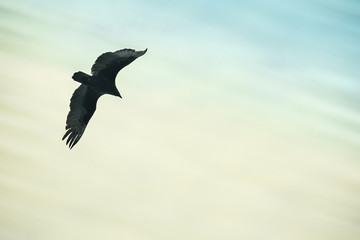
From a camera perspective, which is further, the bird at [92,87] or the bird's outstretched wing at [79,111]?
the bird's outstretched wing at [79,111]

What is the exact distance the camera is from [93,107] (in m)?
24.9

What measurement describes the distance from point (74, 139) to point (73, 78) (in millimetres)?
3645

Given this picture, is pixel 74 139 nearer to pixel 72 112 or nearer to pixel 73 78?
pixel 72 112

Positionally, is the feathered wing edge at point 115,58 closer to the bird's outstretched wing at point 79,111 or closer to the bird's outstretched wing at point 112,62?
the bird's outstretched wing at point 112,62

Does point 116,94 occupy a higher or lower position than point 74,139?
higher

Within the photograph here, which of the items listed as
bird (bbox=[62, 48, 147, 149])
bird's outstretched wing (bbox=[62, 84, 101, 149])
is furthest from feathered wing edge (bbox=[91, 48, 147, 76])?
bird's outstretched wing (bbox=[62, 84, 101, 149])

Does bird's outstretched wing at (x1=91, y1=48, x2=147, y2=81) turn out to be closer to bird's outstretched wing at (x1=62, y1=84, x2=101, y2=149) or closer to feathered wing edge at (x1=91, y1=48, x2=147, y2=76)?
feathered wing edge at (x1=91, y1=48, x2=147, y2=76)

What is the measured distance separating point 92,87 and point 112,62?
2051 mm

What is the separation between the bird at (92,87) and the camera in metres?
21.5

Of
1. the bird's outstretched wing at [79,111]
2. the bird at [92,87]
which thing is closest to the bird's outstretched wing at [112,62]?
the bird at [92,87]

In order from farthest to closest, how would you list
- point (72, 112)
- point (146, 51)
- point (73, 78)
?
point (72, 112)
point (73, 78)
point (146, 51)

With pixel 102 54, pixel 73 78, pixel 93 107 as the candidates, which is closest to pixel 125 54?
pixel 102 54

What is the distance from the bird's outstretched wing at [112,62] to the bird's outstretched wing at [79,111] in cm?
190

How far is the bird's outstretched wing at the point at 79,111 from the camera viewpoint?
2414 cm
